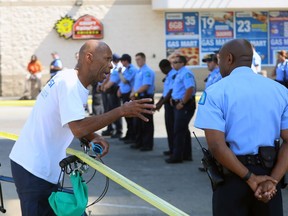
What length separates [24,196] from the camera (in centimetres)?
374

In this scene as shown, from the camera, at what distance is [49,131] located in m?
3.67

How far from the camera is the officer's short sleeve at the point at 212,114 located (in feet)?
11.3

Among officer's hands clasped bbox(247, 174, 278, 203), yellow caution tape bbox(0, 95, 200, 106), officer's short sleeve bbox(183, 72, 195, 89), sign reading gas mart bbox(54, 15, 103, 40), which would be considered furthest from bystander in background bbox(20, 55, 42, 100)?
officer's hands clasped bbox(247, 174, 278, 203)

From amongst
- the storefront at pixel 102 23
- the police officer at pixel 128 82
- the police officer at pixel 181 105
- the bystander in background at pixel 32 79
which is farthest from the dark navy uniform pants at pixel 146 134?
the storefront at pixel 102 23

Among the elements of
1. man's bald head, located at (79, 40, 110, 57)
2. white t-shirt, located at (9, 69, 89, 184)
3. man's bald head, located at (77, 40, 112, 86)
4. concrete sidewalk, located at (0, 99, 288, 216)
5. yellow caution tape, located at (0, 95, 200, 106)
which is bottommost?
yellow caution tape, located at (0, 95, 200, 106)

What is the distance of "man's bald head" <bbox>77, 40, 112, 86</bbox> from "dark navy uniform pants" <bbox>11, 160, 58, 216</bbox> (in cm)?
72

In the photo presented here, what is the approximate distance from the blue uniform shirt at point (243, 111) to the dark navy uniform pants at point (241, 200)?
0.16 meters

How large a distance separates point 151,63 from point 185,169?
15.0 m

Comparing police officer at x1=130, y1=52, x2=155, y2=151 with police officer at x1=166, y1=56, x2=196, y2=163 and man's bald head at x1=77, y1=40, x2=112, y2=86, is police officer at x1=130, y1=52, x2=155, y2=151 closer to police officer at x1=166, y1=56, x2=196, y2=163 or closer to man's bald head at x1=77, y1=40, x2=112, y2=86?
police officer at x1=166, y1=56, x2=196, y2=163

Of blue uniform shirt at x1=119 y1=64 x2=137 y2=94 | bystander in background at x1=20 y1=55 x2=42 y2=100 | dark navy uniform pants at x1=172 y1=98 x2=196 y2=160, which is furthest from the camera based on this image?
bystander in background at x1=20 y1=55 x2=42 y2=100

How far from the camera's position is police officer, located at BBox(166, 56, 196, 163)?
9.05 meters

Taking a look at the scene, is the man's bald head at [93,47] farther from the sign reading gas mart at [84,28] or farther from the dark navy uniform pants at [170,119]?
the sign reading gas mart at [84,28]

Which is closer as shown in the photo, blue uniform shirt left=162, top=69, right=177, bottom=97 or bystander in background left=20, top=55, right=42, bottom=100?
blue uniform shirt left=162, top=69, right=177, bottom=97

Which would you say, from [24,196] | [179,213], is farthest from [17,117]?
[179,213]
